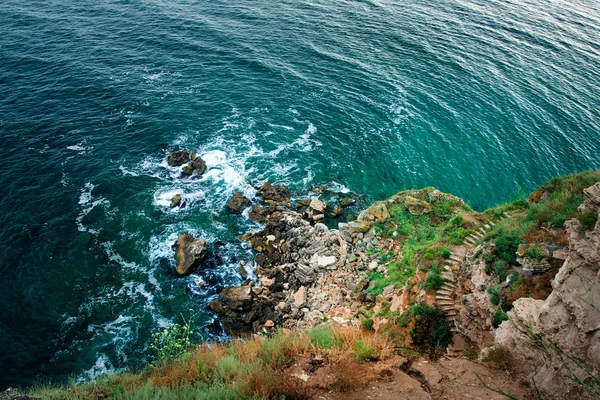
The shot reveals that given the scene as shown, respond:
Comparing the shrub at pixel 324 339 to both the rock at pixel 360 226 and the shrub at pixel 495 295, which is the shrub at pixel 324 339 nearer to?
the shrub at pixel 495 295

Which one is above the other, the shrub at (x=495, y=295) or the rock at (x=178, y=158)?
the shrub at (x=495, y=295)

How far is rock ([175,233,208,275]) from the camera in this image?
3321 cm

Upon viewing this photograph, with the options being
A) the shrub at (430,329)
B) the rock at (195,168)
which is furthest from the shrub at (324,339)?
the rock at (195,168)

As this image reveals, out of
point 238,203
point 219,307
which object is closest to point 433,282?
point 219,307

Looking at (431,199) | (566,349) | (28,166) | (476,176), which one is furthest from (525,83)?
(28,166)

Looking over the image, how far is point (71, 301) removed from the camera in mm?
30188

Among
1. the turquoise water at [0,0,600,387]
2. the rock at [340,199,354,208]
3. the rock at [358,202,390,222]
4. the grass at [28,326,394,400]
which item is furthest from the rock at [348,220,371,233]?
the grass at [28,326,394,400]

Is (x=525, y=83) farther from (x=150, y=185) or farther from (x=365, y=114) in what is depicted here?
(x=150, y=185)

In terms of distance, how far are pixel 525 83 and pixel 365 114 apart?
1054 inches

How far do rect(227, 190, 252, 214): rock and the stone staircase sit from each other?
2123 cm

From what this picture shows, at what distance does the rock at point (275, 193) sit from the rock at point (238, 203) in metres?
1.92

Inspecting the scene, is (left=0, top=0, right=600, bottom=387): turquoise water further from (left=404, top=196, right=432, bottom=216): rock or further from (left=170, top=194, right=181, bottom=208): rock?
(left=404, top=196, right=432, bottom=216): rock

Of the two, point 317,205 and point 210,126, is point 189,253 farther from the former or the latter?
point 210,126

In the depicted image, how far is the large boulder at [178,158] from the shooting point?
143 ft
